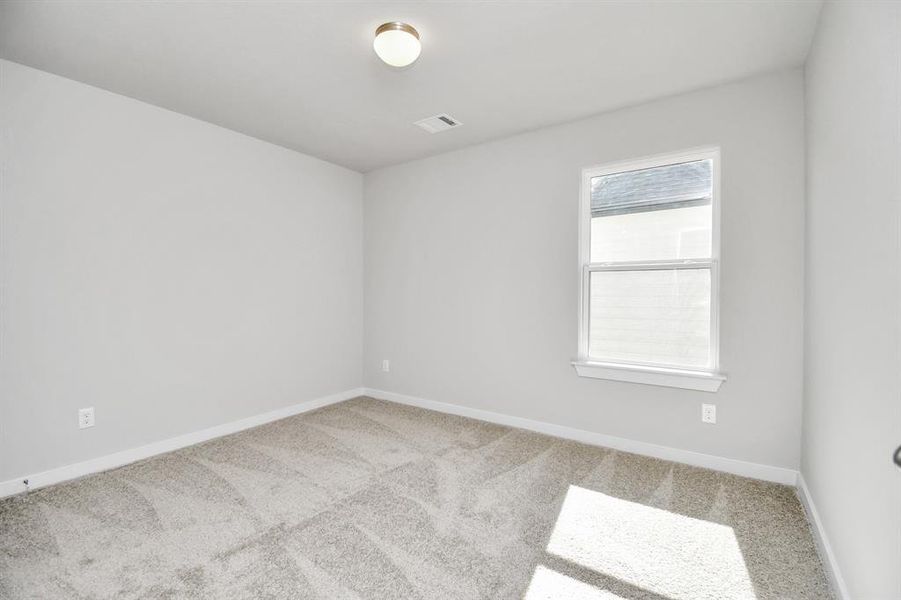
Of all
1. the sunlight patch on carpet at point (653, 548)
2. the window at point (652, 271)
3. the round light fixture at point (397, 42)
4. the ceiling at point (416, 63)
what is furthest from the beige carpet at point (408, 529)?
the ceiling at point (416, 63)

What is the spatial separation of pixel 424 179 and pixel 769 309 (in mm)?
3003

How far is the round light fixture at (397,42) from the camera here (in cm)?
199

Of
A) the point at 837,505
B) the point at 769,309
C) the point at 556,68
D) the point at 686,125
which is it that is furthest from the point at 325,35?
the point at 837,505

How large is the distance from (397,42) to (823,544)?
3010 mm

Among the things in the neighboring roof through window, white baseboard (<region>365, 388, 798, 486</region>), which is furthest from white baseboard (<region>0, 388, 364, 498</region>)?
the neighboring roof through window

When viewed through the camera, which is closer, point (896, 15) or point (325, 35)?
point (896, 15)

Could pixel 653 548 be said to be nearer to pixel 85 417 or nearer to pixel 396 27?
pixel 396 27

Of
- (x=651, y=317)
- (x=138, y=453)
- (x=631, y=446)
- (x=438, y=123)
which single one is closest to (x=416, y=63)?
(x=438, y=123)

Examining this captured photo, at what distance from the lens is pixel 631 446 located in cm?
296

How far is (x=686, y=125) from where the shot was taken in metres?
2.75

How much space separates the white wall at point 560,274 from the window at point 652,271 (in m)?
0.09

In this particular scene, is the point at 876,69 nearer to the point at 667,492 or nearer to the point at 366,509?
the point at 667,492

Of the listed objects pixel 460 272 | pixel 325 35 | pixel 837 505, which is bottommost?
pixel 837 505

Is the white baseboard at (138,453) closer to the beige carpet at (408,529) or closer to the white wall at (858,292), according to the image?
the beige carpet at (408,529)
